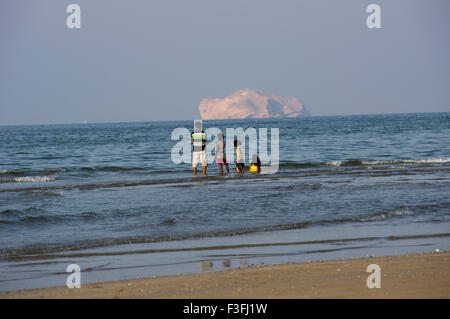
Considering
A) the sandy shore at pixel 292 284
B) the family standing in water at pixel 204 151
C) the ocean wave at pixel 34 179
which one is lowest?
the ocean wave at pixel 34 179

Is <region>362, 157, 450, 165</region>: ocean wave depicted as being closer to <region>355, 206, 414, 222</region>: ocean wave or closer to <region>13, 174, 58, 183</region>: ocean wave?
<region>355, 206, 414, 222</region>: ocean wave

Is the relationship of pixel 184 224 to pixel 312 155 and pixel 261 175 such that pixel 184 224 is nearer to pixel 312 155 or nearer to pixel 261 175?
pixel 261 175

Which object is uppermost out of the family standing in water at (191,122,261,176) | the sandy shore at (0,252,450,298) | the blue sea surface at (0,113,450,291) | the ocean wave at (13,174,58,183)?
the family standing in water at (191,122,261,176)

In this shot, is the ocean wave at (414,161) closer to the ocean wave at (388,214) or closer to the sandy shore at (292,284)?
the ocean wave at (388,214)

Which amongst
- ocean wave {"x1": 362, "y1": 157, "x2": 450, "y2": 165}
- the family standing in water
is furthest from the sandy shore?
ocean wave {"x1": 362, "y1": 157, "x2": 450, "y2": 165}

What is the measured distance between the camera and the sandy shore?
5285 mm

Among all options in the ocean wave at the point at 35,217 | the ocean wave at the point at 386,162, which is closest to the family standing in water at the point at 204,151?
the ocean wave at the point at 386,162

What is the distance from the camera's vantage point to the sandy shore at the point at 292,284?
17.3 ft

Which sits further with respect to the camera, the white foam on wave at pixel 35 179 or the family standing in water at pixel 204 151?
the white foam on wave at pixel 35 179

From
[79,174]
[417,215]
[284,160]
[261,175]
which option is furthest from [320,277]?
[284,160]

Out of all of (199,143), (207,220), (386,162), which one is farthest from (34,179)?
(386,162)

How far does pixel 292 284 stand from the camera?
5660 millimetres

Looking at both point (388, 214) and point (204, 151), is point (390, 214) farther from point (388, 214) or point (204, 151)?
point (204, 151)
